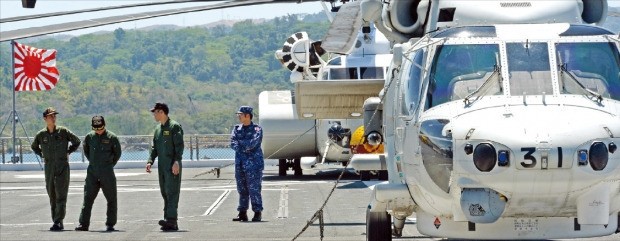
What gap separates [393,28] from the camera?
1605 centimetres

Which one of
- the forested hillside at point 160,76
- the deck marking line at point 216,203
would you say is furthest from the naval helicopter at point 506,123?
the forested hillside at point 160,76

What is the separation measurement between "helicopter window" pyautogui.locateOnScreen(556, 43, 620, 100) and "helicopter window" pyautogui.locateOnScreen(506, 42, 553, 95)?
0.13 metres

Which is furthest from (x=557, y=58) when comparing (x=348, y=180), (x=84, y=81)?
(x=84, y=81)

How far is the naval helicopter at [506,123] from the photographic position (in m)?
13.0

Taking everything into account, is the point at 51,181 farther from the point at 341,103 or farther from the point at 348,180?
the point at 348,180

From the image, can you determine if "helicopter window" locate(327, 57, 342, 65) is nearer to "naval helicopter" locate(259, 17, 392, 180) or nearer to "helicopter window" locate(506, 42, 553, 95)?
"naval helicopter" locate(259, 17, 392, 180)

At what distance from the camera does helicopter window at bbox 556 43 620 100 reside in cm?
1391

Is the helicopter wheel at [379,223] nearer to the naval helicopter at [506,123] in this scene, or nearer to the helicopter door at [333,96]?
the naval helicopter at [506,123]

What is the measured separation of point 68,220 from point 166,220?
3186 millimetres

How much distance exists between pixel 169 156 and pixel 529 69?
26.9 ft

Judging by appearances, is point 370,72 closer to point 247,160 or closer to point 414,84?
point 247,160

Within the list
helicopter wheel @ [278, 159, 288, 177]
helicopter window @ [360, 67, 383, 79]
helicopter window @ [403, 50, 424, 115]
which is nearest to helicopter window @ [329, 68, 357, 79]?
helicopter window @ [360, 67, 383, 79]

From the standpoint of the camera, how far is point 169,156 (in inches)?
835

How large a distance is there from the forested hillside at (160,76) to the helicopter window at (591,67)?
81.9m
